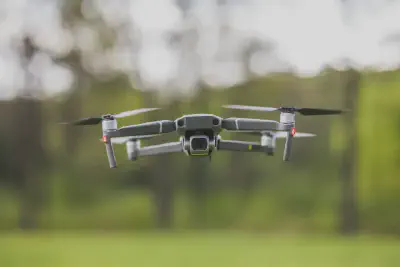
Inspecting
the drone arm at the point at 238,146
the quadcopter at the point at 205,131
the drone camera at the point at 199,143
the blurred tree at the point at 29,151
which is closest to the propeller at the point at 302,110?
the quadcopter at the point at 205,131

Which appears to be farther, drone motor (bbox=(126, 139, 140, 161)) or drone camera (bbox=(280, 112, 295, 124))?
drone motor (bbox=(126, 139, 140, 161))

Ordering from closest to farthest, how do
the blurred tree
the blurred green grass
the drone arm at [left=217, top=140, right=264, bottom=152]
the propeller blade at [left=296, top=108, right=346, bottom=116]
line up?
the drone arm at [left=217, top=140, right=264, bottom=152] → the propeller blade at [left=296, top=108, right=346, bottom=116] → the blurred green grass → the blurred tree

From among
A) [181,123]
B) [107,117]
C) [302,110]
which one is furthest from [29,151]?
[302,110]

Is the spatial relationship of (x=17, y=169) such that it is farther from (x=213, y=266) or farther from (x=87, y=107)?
(x=213, y=266)

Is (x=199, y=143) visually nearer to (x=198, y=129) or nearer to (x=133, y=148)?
(x=198, y=129)

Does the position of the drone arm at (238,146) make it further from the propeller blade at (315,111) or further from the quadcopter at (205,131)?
the propeller blade at (315,111)

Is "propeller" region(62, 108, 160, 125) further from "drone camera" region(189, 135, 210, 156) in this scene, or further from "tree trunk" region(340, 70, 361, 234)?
"tree trunk" region(340, 70, 361, 234)

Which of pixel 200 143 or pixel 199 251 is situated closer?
pixel 200 143

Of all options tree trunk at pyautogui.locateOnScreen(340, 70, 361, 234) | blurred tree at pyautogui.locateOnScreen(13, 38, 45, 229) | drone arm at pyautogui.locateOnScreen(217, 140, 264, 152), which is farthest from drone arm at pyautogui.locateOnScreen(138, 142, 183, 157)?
tree trunk at pyautogui.locateOnScreen(340, 70, 361, 234)

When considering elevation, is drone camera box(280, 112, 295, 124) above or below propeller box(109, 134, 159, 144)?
above
